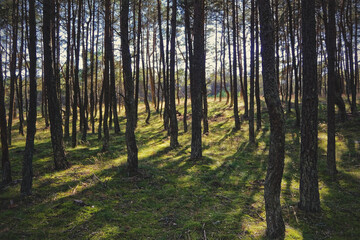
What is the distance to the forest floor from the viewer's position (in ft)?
14.9

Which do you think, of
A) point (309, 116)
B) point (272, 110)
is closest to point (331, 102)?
point (309, 116)

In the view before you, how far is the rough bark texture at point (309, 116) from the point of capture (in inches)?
208

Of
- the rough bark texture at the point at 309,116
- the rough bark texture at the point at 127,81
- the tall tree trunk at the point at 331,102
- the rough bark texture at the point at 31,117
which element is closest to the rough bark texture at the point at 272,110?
the rough bark texture at the point at 309,116

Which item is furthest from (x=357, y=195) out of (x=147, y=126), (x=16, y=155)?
(x=147, y=126)

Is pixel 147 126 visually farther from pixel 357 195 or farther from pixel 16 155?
pixel 357 195

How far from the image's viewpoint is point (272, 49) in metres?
3.96

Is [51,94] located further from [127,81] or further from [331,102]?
[331,102]

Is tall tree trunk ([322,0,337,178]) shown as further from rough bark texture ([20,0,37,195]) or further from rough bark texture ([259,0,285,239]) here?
rough bark texture ([20,0,37,195])

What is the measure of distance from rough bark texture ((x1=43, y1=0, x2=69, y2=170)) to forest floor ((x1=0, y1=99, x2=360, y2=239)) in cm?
69

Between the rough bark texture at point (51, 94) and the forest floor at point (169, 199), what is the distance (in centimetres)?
69

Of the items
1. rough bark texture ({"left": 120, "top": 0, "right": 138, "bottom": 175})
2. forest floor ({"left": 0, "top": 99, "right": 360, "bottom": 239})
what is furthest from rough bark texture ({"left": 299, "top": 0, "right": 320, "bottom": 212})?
rough bark texture ({"left": 120, "top": 0, "right": 138, "bottom": 175})

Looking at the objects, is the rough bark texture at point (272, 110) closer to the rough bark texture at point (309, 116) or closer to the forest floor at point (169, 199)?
the forest floor at point (169, 199)

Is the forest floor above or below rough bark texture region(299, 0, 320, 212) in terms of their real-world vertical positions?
below

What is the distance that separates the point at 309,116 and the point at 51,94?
815cm
